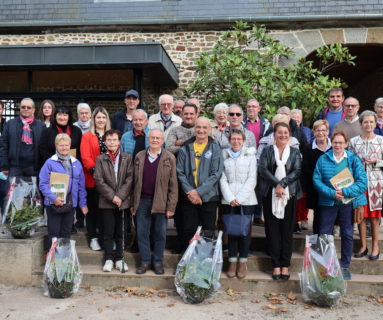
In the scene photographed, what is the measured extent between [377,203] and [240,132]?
175 cm

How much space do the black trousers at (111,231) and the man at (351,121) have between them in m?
2.91

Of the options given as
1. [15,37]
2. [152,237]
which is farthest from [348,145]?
[15,37]

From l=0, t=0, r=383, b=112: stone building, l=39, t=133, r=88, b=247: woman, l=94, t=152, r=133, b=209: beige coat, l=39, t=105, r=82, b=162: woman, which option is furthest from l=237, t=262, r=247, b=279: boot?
l=0, t=0, r=383, b=112: stone building

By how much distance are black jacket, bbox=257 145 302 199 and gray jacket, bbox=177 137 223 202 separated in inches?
18.6

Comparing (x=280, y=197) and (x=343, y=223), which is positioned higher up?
(x=280, y=197)

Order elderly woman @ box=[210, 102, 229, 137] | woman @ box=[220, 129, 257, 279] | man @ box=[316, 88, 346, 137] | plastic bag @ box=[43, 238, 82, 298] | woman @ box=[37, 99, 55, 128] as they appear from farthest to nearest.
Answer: man @ box=[316, 88, 346, 137]
woman @ box=[37, 99, 55, 128]
elderly woman @ box=[210, 102, 229, 137]
woman @ box=[220, 129, 257, 279]
plastic bag @ box=[43, 238, 82, 298]

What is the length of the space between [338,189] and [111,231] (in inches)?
99.1

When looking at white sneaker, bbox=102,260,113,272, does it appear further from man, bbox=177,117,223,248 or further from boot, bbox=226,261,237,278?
boot, bbox=226,261,237,278

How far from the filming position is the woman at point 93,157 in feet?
16.4

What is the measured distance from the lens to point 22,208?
4.83m

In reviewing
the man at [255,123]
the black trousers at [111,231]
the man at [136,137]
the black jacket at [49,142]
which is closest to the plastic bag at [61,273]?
the black trousers at [111,231]

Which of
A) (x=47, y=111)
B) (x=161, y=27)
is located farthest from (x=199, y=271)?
(x=161, y=27)

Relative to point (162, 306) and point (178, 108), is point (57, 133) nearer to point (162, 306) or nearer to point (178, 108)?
point (178, 108)

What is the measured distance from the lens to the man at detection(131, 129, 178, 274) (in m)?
4.57
